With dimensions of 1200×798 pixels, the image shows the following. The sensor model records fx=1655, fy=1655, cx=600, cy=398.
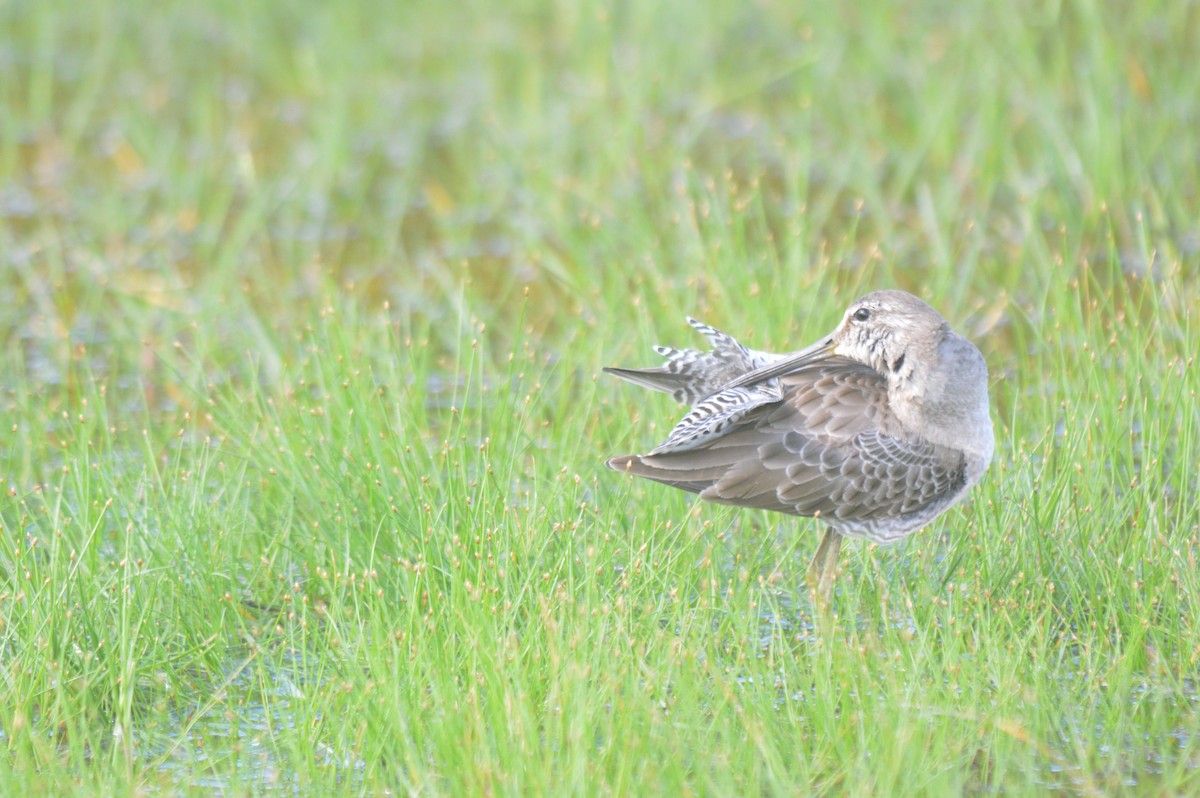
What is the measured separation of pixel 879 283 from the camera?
727 cm

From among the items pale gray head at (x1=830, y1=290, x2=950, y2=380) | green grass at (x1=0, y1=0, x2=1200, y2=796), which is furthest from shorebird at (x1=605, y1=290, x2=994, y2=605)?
green grass at (x1=0, y1=0, x2=1200, y2=796)

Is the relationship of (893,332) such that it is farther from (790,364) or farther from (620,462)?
(620,462)

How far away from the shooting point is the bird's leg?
15.8 feet

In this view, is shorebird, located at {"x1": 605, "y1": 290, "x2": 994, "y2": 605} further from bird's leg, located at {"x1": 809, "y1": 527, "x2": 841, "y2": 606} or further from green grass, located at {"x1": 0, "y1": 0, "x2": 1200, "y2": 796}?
green grass, located at {"x1": 0, "y1": 0, "x2": 1200, "y2": 796}

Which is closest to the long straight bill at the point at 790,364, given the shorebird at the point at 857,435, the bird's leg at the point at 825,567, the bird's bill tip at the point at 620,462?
the shorebird at the point at 857,435

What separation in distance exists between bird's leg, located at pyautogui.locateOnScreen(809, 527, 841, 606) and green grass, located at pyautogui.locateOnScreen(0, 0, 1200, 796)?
0.12 meters

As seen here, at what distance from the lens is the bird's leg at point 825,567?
4801 mm

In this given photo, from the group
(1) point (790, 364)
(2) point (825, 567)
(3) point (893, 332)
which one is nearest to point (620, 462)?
(1) point (790, 364)

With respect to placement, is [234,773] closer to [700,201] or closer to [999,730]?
[999,730]

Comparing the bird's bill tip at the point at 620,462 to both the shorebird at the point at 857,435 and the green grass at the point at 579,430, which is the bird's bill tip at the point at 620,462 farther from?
the green grass at the point at 579,430

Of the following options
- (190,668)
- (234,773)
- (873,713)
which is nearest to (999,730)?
(873,713)

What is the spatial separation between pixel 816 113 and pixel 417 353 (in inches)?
161

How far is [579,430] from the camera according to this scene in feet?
17.8

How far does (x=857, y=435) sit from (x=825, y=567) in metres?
0.44
